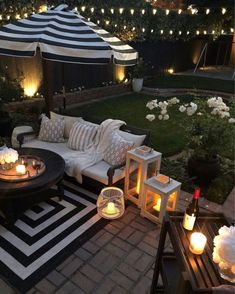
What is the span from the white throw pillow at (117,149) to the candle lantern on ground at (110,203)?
2.08 ft

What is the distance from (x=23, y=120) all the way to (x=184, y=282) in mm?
6082

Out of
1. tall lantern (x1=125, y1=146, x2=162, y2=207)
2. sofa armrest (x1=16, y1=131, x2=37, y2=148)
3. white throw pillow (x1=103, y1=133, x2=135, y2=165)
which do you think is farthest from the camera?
sofa armrest (x1=16, y1=131, x2=37, y2=148)

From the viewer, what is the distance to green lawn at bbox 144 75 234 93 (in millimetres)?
11806

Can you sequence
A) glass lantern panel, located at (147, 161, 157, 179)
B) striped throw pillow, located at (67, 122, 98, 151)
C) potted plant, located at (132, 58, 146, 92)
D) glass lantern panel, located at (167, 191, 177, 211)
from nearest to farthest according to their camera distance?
glass lantern panel, located at (167, 191, 177, 211) < glass lantern panel, located at (147, 161, 157, 179) < striped throw pillow, located at (67, 122, 98, 151) < potted plant, located at (132, 58, 146, 92)

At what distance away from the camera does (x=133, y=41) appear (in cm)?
1177

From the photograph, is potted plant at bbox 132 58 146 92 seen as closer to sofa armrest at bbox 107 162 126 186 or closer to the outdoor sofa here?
the outdoor sofa

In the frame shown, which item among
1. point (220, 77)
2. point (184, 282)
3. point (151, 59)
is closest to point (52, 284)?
point (184, 282)

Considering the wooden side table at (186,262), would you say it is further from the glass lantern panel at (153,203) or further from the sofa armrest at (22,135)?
the sofa armrest at (22,135)

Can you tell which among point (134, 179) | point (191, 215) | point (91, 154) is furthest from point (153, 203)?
point (191, 215)

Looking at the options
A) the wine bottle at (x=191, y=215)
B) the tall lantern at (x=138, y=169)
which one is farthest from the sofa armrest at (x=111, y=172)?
the wine bottle at (x=191, y=215)

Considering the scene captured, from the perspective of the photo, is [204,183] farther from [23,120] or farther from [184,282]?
[23,120]

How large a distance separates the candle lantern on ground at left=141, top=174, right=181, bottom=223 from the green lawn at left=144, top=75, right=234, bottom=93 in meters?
8.84

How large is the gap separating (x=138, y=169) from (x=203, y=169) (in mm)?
1217

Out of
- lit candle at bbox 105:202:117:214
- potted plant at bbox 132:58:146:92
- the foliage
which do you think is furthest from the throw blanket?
potted plant at bbox 132:58:146:92
